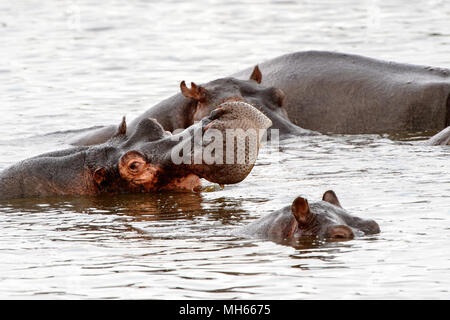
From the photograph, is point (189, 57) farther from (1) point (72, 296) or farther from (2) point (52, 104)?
(1) point (72, 296)

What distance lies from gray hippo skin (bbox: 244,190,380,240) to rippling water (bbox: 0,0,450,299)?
0.08m

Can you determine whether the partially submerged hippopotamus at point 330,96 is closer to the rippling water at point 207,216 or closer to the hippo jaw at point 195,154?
the rippling water at point 207,216

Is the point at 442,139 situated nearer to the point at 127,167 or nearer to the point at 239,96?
the point at 239,96

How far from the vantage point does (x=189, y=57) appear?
1712 cm

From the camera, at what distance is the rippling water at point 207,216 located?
5.46 metres

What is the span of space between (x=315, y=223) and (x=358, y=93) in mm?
5332

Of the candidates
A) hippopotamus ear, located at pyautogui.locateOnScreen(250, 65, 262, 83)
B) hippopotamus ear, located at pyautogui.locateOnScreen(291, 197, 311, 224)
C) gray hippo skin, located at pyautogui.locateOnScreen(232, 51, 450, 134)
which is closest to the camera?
hippopotamus ear, located at pyautogui.locateOnScreen(291, 197, 311, 224)

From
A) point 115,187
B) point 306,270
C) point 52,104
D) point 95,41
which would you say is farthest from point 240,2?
point 306,270

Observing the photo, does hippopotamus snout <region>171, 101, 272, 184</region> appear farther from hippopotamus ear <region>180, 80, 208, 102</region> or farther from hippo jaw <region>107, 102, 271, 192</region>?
hippopotamus ear <region>180, 80, 208, 102</region>

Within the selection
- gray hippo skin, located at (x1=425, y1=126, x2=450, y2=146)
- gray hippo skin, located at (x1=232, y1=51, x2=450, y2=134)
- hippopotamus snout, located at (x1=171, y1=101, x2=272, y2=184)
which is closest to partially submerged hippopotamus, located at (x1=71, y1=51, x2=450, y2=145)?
gray hippo skin, located at (x1=232, y1=51, x2=450, y2=134)

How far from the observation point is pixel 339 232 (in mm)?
5980

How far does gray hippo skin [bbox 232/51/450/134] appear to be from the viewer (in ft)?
35.8

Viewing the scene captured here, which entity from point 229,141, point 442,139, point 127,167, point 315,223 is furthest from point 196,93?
point 315,223

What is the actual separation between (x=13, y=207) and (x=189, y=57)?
950 centimetres
